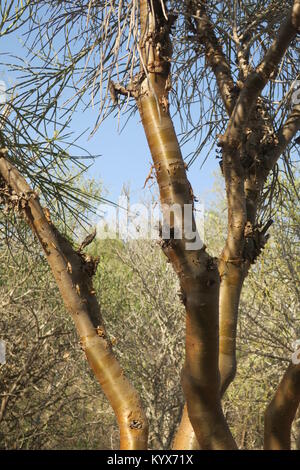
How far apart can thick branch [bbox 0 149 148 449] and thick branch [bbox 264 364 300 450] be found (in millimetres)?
564

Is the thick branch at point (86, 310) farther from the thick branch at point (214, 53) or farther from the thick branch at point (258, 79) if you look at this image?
the thick branch at point (214, 53)

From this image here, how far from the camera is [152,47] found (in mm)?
2793

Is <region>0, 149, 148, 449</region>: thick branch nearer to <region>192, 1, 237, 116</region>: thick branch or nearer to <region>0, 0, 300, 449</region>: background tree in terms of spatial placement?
<region>0, 0, 300, 449</region>: background tree

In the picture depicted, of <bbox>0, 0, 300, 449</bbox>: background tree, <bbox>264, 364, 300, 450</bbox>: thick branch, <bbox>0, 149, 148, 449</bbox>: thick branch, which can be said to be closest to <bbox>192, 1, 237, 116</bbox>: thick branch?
<bbox>0, 0, 300, 449</bbox>: background tree

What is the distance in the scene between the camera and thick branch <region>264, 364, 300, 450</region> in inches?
105

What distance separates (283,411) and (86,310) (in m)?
0.99

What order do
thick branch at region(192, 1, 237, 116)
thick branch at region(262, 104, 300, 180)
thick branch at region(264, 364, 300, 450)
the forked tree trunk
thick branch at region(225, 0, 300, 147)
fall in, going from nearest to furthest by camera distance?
the forked tree trunk < thick branch at region(264, 364, 300, 450) < thick branch at region(225, 0, 300, 147) < thick branch at region(262, 104, 300, 180) < thick branch at region(192, 1, 237, 116)

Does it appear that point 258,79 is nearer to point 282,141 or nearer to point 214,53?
point 282,141

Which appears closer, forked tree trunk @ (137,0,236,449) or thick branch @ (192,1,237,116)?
forked tree trunk @ (137,0,236,449)

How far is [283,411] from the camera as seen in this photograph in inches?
108

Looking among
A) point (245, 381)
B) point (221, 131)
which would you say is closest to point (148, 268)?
point (245, 381)

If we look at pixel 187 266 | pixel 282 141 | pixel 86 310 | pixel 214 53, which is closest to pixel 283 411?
pixel 187 266

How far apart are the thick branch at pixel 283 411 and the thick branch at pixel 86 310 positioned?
1.85 feet
